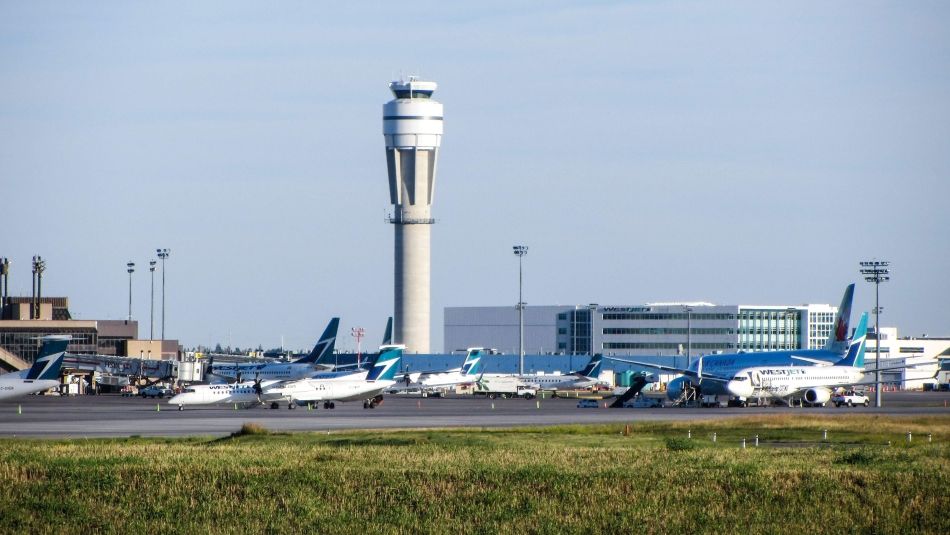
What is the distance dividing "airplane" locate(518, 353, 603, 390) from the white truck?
7.11 ft

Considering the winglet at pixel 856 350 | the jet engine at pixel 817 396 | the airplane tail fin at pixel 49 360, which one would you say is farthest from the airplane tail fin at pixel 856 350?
the airplane tail fin at pixel 49 360

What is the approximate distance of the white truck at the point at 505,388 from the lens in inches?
5965

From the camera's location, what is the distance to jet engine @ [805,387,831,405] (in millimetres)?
116375

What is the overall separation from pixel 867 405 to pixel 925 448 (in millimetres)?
68018

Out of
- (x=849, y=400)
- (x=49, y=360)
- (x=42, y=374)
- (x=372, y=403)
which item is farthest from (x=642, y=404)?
(x=42, y=374)

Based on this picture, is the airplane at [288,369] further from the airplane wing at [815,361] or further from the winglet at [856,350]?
the winglet at [856,350]

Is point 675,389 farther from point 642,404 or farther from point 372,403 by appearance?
point 372,403

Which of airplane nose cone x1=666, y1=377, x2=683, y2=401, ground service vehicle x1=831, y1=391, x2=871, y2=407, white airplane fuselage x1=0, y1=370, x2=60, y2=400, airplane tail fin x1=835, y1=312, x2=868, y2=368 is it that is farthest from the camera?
airplane tail fin x1=835, y1=312, x2=868, y2=368

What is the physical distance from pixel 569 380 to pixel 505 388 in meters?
9.06

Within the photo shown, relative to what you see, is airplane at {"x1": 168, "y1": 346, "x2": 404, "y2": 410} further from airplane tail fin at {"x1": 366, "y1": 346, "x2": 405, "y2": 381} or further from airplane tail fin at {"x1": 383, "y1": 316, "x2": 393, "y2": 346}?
airplane tail fin at {"x1": 383, "y1": 316, "x2": 393, "y2": 346}

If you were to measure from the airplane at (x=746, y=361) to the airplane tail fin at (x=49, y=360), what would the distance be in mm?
53071

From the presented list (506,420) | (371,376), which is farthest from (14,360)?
→ (506,420)

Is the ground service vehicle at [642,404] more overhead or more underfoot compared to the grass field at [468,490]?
more underfoot

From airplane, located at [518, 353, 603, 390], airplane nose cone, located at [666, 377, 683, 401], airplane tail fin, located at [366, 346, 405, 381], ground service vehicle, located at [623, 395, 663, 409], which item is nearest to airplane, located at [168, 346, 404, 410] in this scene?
airplane tail fin, located at [366, 346, 405, 381]
